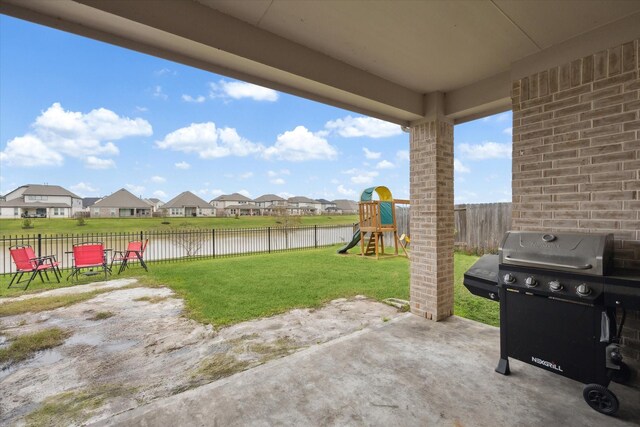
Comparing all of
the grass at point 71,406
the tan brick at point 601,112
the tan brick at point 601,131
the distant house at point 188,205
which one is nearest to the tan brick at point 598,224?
the tan brick at point 601,131

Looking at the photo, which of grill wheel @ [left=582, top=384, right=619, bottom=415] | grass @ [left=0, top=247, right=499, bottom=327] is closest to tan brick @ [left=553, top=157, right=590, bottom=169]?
grill wheel @ [left=582, top=384, right=619, bottom=415]

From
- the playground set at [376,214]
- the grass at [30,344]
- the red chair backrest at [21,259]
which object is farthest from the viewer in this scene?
the playground set at [376,214]

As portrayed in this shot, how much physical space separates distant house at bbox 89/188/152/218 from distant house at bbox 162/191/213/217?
2819 millimetres

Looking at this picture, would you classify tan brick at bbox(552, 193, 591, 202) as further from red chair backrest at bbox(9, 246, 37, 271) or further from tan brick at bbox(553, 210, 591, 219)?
red chair backrest at bbox(9, 246, 37, 271)

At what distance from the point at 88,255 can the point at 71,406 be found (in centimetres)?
549

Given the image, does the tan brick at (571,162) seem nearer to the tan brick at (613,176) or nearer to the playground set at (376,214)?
the tan brick at (613,176)

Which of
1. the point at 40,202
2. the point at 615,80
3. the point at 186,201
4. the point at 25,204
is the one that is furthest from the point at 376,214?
the point at 186,201

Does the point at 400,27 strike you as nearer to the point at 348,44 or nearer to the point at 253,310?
the point at 348,44

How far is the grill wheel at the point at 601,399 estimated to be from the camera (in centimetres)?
180

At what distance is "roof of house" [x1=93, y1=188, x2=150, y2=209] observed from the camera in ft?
68.4

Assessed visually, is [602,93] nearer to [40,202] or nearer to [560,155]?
[560,155]

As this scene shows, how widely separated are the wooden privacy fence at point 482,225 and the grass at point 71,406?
9.22 m

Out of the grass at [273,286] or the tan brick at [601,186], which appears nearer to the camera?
the tan brick at [601,186]

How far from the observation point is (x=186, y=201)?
26.9m
